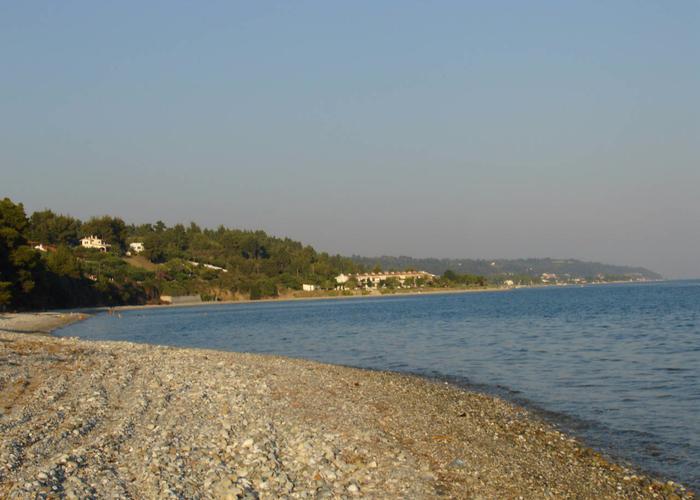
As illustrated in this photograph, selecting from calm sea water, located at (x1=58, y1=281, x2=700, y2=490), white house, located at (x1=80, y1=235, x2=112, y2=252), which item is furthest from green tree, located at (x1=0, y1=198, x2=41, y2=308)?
white house, located at (x1=80, y1=235, x2=112, y2=252)

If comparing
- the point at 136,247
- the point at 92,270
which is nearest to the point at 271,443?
the point at 92,270

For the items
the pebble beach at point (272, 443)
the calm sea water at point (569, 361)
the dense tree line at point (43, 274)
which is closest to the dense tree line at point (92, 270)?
the dense tree line at point (43, 274)

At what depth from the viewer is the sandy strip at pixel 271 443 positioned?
31.0 ft

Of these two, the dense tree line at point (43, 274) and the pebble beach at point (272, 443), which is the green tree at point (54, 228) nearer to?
the dense tree line at point (43, 274)

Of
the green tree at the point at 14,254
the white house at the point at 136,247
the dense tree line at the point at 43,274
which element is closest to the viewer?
the green tree at the point at 14,254

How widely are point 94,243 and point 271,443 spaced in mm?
171164

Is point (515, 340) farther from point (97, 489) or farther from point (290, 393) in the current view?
point (97, 489)

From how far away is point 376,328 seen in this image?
55.0 meters

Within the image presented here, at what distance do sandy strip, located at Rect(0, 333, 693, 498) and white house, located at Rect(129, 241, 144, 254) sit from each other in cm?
16928

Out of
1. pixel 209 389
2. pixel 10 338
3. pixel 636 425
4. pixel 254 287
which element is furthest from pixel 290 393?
pixel 254 287

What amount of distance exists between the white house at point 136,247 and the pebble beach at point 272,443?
169 meters

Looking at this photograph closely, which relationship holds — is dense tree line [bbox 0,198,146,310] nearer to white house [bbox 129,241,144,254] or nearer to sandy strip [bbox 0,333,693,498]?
white house [bbox 129,241,144,254]

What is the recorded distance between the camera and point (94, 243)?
172m

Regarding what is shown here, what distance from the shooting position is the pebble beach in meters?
9.46
